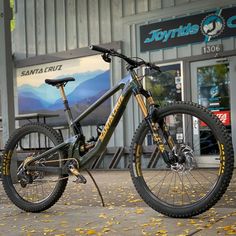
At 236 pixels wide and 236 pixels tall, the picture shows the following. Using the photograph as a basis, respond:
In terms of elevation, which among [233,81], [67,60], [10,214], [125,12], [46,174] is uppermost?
[125,12]

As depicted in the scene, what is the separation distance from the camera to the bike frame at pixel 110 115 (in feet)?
14.4

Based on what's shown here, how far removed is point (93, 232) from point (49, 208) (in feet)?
4.44

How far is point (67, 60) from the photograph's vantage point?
1270cm

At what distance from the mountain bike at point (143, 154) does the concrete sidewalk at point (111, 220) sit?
15 centimetres

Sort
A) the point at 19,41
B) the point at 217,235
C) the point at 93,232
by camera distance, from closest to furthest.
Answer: the point at 217,235, the point at 93,232, the point at 19,41

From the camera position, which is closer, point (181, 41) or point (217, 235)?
point (217, 235)

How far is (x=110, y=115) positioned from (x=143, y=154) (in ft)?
1.92

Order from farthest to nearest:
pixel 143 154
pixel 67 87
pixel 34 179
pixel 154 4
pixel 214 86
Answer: pixel 67 87 < pixel 154 4 < pixel 214 86 < pixel 34 179 < pixel 143 154

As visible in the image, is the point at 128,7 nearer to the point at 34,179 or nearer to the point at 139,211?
the point at 34,179

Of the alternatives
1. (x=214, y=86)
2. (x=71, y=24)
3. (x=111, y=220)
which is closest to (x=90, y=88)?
(x=71, y=24)

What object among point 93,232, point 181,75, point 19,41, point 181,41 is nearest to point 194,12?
point 181,41

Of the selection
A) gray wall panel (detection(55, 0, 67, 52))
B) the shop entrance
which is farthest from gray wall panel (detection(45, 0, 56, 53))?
the shop entrance

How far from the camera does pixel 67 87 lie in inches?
502

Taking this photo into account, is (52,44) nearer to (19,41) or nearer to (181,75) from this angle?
(19,41)
